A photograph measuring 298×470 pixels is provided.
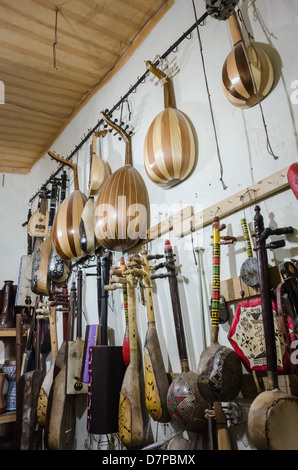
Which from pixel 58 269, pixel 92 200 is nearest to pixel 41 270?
pixel 58 269

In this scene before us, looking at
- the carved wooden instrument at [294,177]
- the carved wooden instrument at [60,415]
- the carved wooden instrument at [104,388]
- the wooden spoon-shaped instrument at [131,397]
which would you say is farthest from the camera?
the carved wooden instrument at [60,415]

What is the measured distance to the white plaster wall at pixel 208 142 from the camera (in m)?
1.53

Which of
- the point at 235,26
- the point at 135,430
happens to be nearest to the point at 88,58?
the point at 235,26

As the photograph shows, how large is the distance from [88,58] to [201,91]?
146cm

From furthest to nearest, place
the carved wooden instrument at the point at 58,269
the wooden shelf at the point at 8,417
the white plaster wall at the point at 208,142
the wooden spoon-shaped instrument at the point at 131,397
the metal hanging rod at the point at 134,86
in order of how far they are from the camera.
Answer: the carved wooden instrument at the point at 58,269
the wooden shelf at the point at 8,417
the metal hanging rod at the point at 134,86
the wooden spoon-shaped instrument at the point at 131,397
the white plaster wall at the point at 208,142

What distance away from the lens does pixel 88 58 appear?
305cm

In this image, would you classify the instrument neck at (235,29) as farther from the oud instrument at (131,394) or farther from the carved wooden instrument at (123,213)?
the oud instrument at (131,394)

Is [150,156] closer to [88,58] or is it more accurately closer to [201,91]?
[201,91]

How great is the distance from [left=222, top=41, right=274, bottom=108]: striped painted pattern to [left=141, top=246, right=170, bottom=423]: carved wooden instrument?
1091 millimetres

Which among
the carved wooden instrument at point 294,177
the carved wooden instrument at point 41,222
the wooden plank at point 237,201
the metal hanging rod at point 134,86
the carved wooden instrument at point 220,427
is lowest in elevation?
the carved wooden instrument at point 220,427

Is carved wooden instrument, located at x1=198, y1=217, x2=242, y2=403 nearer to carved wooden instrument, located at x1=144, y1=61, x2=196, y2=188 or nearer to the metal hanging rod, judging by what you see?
carved wooden instrument, located at x1=144, y1=61, x2=196, y2=188

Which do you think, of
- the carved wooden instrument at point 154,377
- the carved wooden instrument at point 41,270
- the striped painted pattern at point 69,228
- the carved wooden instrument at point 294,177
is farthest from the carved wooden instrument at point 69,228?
the carved wooden instrument at point 294,177

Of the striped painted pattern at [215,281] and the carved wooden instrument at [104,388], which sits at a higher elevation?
the striped painted pattern at [215,281]

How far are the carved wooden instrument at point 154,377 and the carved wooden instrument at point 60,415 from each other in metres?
1.04
